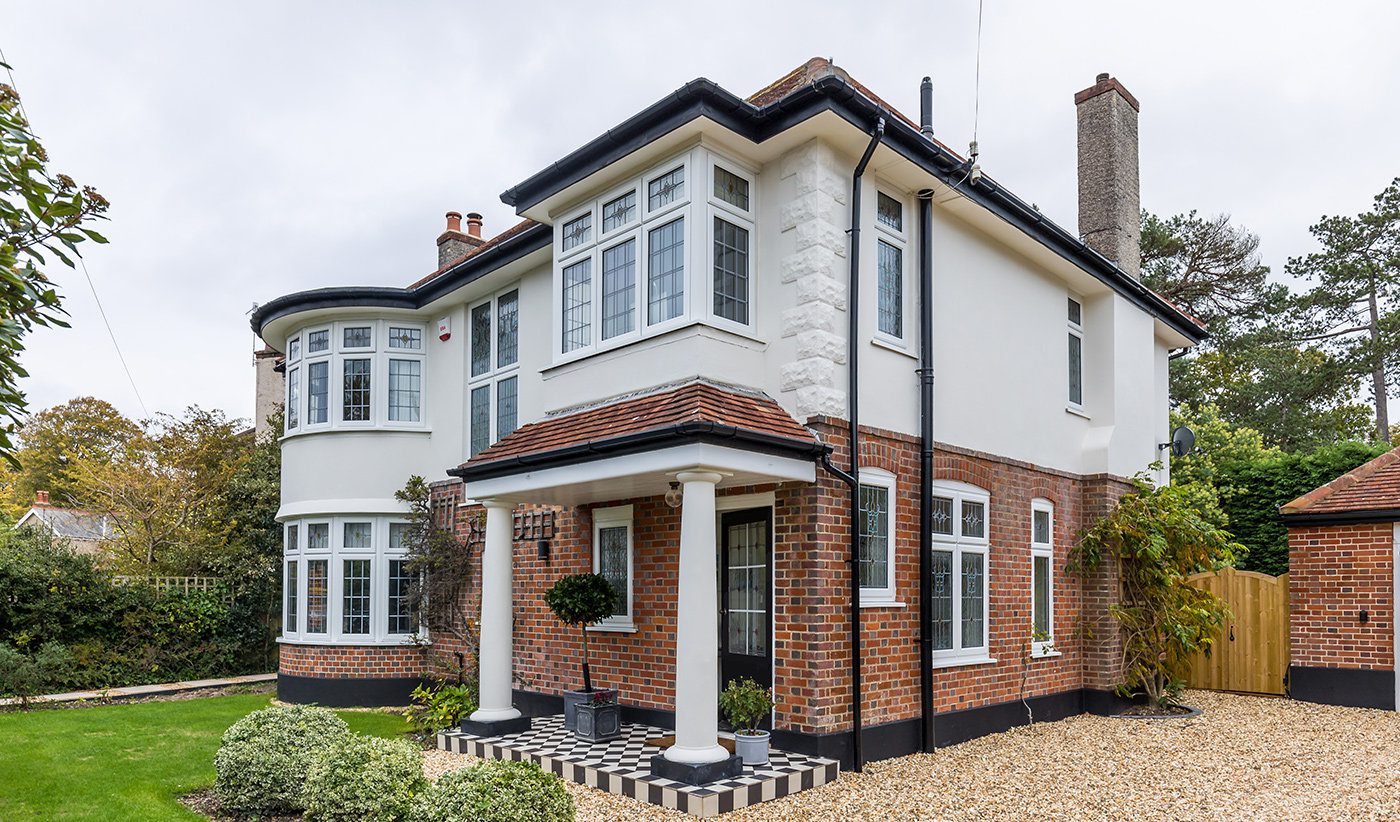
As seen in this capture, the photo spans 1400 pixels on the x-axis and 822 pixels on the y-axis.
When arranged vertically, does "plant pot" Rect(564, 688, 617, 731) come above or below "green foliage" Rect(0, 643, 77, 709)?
above

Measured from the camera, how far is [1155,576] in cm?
1168

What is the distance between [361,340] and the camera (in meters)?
14.0

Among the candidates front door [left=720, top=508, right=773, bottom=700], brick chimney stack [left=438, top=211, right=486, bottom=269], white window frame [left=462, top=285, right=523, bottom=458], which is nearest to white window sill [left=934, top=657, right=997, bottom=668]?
front door [left=720, top=508, right=773, bottom=700]

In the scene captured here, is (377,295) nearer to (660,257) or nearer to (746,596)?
(660,257)

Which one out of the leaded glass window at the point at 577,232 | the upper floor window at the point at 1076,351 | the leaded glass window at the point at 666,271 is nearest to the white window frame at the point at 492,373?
the leaded glass window at the point at 577,232

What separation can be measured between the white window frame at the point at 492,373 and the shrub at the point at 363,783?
5999 mm

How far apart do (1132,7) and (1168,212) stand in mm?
22547

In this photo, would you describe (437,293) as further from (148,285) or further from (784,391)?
(784,391)

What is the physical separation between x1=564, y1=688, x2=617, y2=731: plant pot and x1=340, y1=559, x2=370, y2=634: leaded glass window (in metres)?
4.92

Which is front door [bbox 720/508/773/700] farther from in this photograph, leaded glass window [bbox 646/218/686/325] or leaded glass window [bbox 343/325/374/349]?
leaded glass window [bbox 343/325/374/349]

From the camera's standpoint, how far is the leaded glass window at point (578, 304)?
1004 centimetres

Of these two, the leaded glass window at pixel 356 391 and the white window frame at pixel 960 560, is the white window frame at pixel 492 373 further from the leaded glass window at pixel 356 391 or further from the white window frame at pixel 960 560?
the white window frame at pixel 960 560

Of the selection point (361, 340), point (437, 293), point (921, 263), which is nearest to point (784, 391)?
point (921, 263)

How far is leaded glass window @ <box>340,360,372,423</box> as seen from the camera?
13.9 meters
